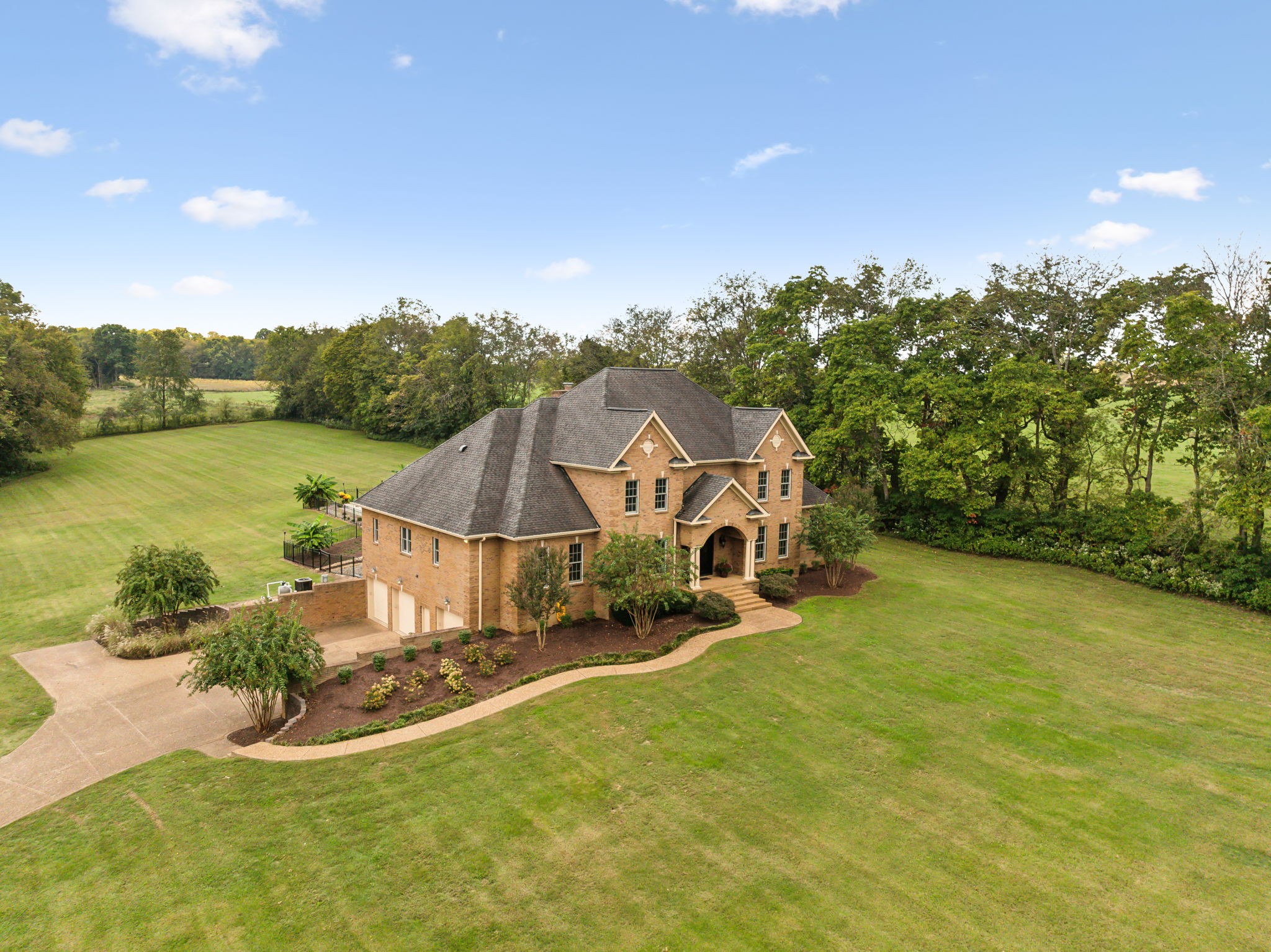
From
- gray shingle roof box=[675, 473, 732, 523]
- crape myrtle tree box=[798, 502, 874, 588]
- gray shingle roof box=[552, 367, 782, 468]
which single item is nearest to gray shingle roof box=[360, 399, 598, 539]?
gray shingle roof box=[552, 367, 782, 468]

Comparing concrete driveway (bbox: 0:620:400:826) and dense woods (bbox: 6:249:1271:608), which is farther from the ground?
dense woods (bbox: 6:249:1271:608)

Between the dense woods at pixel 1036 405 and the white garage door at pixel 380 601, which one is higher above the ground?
the dense woods at pixel 1036 405

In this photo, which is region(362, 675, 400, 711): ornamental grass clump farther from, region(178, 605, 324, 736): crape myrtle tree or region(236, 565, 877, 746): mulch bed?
region(178, 605, 324, 736): crape myrtle tree

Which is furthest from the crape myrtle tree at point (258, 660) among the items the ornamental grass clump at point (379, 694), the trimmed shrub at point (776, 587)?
the trimmed shrub at point (776, 587)

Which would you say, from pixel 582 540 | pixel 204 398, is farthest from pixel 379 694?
pixel 204 398

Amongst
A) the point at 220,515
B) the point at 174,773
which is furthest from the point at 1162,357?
the point at 220,515

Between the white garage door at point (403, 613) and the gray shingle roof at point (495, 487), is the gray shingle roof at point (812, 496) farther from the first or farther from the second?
the white garage door at point (403, 613)

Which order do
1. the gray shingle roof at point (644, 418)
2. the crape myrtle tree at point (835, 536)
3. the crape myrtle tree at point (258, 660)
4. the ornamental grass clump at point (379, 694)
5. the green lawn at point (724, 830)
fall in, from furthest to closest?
the crape myrtle tree at point (835, 536) → the gray shingle roof at point (644, 418) → the ornamental grass clump at point (379, 694) → the crape myrtle tree at point (258, 660) → the green lawn at point (724, 830)
